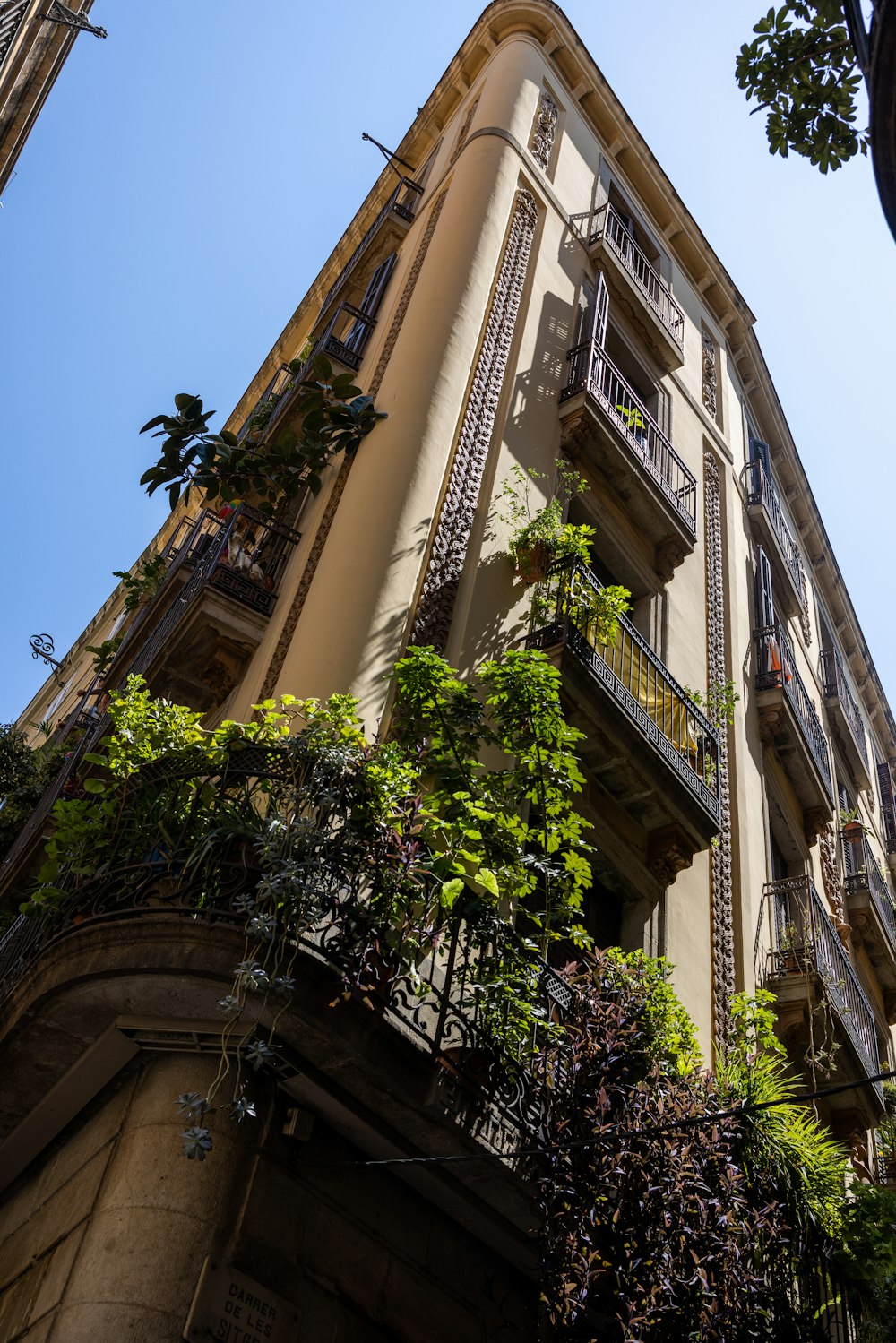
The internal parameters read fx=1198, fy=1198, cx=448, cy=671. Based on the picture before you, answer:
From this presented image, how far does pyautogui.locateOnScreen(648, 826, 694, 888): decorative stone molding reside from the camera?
10.1 m

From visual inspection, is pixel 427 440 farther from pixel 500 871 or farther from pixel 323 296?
pixel 323 296

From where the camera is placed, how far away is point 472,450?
1044cm

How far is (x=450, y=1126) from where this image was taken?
6.06 metres

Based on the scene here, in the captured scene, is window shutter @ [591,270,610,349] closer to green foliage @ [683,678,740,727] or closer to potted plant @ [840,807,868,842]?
green foliage @ [683,678,740,727]

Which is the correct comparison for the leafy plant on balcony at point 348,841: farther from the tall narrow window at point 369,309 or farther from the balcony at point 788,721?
the balcony at point 788,721

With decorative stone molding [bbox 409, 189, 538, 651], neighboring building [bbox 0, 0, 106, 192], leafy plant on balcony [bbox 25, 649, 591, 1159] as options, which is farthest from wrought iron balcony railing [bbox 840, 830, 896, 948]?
neighboring building [bbox 0, 0, 106, 192]

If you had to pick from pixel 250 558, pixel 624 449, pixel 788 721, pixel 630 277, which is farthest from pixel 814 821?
pixel 250 558

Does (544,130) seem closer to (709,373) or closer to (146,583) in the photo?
(709,373)

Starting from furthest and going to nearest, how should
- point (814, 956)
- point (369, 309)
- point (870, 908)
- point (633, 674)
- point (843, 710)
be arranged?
point (843, 710) → point (870, 908) → point (369, 309) → point (814, 956) → point (633, 674)

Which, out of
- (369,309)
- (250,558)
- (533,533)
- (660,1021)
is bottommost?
(660,1021)

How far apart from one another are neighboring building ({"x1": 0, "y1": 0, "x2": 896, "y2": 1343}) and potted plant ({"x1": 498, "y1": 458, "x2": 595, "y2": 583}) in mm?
206

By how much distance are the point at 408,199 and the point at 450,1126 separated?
1257 centimetres

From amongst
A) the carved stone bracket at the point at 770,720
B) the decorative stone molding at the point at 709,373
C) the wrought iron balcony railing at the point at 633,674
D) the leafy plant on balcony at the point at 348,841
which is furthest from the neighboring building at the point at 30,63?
the carved stone bracket at the point at 770,720

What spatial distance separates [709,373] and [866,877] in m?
7.47
